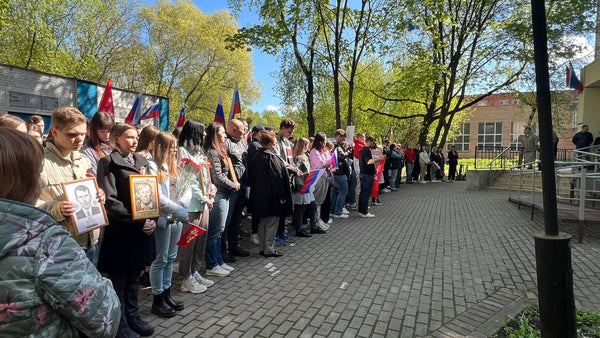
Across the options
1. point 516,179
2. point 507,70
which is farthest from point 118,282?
point 507,70

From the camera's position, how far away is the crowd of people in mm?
1273

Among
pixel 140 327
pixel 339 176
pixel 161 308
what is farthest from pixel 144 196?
pixel 339 176

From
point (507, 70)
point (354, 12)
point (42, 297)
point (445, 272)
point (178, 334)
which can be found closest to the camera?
point (42, 297)

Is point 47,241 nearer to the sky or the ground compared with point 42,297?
nearer to the sky

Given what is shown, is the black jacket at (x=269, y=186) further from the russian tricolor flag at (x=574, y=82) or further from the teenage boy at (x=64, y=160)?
the russian tricolor flag at (x=574, y=82)

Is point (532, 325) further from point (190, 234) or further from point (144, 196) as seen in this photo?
point (144, 196)

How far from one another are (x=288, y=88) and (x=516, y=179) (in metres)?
13.3

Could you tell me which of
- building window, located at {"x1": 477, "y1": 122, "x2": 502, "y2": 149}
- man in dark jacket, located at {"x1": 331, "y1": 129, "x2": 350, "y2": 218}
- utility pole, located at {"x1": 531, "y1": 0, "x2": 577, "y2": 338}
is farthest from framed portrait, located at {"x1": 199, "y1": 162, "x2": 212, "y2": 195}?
building window, located at {"x1": 477, "y1": 122, "x2": 502, "y2": 149}

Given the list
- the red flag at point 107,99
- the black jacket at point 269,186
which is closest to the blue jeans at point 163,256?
the black jacket at point 269,186

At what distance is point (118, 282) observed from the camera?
3021 mm

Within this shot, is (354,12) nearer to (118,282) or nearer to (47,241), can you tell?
(118,282)

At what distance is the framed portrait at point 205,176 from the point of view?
13.7ft

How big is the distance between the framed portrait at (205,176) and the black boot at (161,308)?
47.2 inches

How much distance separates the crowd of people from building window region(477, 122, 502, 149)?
5354 centimetres
